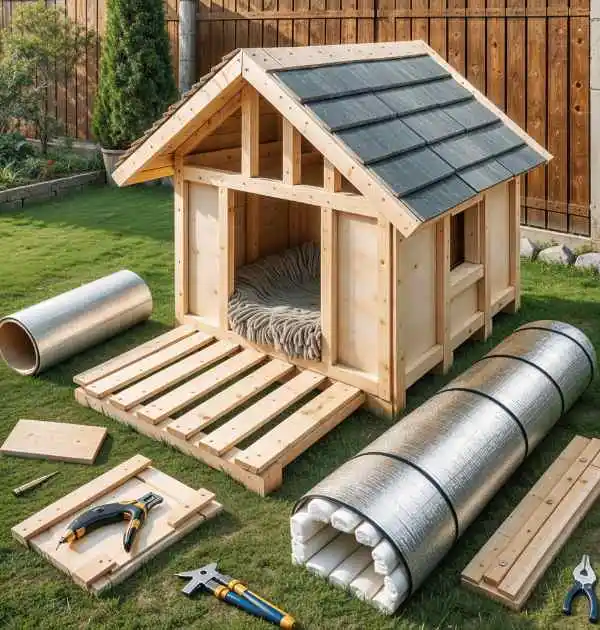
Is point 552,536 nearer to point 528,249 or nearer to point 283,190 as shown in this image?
point 283,190

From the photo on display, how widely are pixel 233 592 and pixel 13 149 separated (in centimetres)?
1027

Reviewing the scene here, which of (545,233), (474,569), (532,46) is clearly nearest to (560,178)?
(545,233)

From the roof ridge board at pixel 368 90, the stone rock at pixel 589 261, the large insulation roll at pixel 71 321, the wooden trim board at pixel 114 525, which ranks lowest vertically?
the wooden trim board at pixel 114 525

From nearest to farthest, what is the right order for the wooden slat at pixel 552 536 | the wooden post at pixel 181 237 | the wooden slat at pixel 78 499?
the wooden slat at pixel 552 536, the wooden slat at pixel 78 499, the wooden post at pixel 181 237

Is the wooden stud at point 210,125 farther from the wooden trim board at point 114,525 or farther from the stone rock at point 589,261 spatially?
the stone rock at point 589,261

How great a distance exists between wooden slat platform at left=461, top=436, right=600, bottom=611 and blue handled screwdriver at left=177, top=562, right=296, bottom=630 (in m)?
0.93

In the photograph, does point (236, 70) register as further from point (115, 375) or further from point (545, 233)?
point (545, 233)

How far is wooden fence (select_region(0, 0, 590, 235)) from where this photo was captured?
346 inches

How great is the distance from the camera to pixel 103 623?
4027 mm

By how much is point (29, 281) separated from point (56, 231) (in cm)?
200

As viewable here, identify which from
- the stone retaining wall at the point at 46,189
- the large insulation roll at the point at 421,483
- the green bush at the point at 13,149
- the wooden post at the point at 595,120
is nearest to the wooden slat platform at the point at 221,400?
the large insulation roll at the point at 421,483

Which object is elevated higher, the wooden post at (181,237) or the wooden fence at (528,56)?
the wooden fence at (528,56)

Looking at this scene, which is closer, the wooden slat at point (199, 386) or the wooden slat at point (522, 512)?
the wooden slat at point (522, 512)

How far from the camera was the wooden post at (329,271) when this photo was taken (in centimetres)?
580
